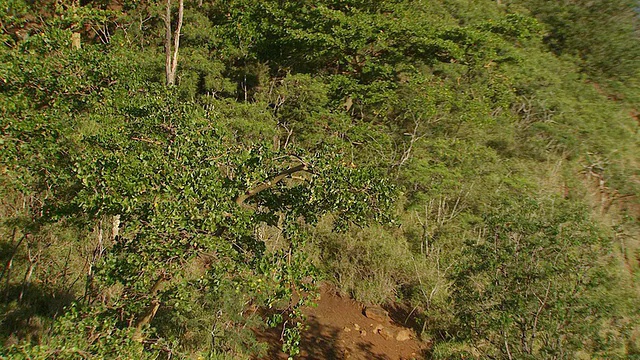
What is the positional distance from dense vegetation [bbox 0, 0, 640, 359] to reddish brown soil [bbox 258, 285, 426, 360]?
37 cm

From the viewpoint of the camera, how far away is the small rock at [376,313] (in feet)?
28.3

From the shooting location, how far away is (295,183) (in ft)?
29.7

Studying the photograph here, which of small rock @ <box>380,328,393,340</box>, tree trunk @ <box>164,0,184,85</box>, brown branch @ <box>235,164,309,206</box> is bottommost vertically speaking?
small rock @ <box>380,328,393,340</box>

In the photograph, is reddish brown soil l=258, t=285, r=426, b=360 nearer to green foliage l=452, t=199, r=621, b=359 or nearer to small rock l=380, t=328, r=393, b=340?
small rock l=380, t=328, r=393, b=340

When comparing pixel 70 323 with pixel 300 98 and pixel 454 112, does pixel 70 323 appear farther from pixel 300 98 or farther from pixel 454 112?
pixel 454 112

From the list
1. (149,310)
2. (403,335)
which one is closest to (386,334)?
(403,335)

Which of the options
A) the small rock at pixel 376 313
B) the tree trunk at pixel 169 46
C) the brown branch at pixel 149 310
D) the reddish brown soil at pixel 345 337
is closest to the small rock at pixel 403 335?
the reddish brown soil at pixel 345 337

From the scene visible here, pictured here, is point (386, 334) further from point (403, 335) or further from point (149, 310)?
point (149, 310)

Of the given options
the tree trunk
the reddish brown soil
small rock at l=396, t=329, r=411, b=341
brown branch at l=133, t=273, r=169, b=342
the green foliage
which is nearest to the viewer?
brown branch at l=133, t=273, r=169, b=342

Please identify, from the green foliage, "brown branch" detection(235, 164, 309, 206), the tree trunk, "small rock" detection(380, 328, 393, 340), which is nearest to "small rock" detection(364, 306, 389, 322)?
"small rock" detection(380, 328, 393, 340)

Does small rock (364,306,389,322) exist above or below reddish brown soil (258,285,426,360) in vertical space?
above

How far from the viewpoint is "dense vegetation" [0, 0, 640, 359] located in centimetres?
381

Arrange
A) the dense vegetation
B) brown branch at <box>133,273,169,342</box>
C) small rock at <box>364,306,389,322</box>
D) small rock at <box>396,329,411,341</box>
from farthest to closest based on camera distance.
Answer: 1. small rock at <box>364,306,389,322</box>
2. small rock at <box>396,329,411,341</box>
3. brown branch at <box>133,273,169,342</box>
4. the dense vegetation

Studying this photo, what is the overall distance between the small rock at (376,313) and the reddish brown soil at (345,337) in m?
0.07
